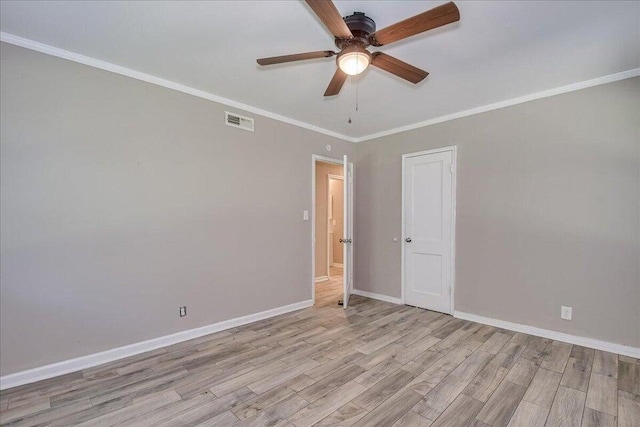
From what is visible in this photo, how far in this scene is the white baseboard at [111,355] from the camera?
7.33 ft

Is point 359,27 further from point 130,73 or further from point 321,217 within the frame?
point 321,217

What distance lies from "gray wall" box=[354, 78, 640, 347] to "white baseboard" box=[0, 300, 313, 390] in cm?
285

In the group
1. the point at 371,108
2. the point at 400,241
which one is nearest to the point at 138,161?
the point at 371,108

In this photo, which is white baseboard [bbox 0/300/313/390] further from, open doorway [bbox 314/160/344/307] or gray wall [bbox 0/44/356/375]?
open doorway [bbox 314/160/344/307]

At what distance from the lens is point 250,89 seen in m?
3.10

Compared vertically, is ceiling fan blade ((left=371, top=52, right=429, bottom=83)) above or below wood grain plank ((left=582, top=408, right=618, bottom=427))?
above

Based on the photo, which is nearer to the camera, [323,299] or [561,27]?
[561,27]

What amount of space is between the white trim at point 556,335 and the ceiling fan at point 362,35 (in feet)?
9.61

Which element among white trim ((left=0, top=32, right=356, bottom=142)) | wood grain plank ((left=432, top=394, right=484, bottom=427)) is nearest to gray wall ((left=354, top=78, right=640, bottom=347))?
wood grain plank ((left=432, top=394, right=484, bottom=427))

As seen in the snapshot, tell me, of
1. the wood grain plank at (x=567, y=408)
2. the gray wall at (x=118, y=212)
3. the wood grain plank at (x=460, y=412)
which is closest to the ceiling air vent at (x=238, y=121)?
the gray wall at (x=118, y=212)

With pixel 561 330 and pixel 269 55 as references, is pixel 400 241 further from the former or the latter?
pixel 269 55

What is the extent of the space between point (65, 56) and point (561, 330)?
5.30 metres

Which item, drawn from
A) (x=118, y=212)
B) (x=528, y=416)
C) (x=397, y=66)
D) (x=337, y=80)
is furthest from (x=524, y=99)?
(x=118, y=212)

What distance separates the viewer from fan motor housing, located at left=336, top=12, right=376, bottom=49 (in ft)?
6.27
